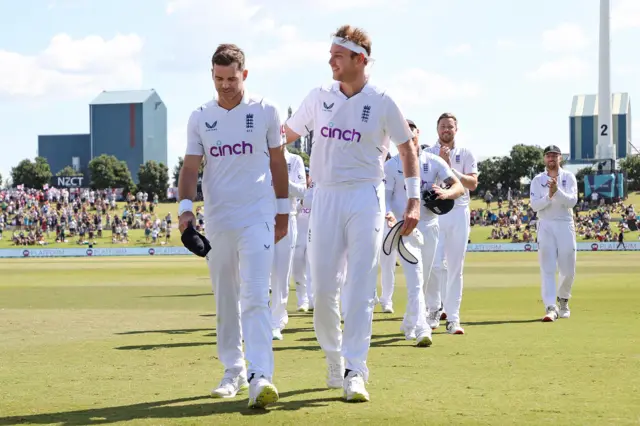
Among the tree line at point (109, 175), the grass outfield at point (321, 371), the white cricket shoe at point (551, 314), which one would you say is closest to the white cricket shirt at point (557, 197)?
the white cricket shoe at point (551, 314)

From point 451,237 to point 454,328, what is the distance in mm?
1268

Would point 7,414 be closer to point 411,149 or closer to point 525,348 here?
point 411,149

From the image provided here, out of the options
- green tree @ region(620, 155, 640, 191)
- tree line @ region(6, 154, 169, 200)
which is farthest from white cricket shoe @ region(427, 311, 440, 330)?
tree line @ region(6, 154, 169, 200)

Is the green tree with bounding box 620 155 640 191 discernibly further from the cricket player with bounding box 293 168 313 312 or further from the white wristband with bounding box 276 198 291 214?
the white wristband with bounding box 276 198 291 214

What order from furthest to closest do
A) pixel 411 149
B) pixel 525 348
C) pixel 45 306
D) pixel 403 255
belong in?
pixel 45 306
pixel 525 348
pixel 403 255
pixel 411 149

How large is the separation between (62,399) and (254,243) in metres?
1.87

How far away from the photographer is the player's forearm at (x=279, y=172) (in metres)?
7.52

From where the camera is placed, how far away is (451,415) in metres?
6.29

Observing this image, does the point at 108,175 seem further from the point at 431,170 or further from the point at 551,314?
the point at 431,170

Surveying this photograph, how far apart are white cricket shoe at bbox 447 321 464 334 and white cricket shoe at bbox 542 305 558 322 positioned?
87.2 inches

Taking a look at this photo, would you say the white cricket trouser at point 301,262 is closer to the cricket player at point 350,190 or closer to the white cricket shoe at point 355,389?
the cricket player at point 350,190

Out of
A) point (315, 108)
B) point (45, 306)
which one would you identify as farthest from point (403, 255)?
point (45, 306)

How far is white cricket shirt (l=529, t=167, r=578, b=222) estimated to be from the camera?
1490 cm

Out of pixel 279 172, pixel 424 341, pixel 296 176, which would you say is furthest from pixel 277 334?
pixel 279 172
